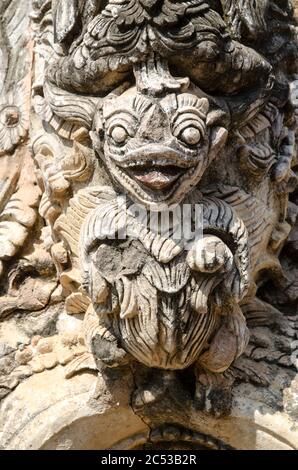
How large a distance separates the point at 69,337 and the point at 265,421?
50 centimetres

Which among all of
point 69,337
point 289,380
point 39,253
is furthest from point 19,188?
point 289,380

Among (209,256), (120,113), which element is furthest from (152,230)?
(120,113)

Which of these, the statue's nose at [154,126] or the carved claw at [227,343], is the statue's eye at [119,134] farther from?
the carved claw at [227,343]

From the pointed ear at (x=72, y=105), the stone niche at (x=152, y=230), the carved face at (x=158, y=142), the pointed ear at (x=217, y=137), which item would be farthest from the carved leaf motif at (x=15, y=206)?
the pointed ear at (x=217, y=137)

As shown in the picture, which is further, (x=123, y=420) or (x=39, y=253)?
(x=39, y=253)

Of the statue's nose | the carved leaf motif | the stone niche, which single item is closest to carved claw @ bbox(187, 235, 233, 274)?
the stone niche

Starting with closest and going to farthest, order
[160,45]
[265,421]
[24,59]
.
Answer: [160,45], [265,421], [24,59]

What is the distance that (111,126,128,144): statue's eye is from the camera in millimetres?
2045

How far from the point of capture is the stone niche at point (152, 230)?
2.05 meters

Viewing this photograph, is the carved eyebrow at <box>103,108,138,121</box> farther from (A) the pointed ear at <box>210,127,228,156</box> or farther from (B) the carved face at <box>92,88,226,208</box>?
(A) the pointed ear at <box>210,127,228,156</box>

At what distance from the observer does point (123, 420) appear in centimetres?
237

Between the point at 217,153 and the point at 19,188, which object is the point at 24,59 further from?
the point at 217,153

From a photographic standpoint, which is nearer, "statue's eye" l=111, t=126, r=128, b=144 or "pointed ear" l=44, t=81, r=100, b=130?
"statue's eye" l=111, t=126, r=128, b=144

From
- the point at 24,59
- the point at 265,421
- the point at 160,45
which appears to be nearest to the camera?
the point at 160,45
